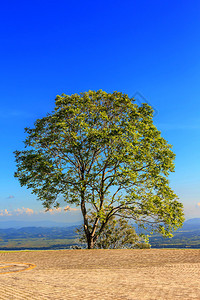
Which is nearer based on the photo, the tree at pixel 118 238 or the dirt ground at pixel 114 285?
the dirt ground at pixel 114 285

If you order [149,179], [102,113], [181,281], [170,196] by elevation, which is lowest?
[181,281]

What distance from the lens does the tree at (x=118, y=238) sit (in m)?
33.8

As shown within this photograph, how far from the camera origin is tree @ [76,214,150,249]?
33.8 m

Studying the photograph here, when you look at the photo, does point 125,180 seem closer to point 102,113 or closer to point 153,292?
point 102,113

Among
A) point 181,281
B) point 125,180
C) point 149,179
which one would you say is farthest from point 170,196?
point 181,281

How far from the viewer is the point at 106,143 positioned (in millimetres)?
23578

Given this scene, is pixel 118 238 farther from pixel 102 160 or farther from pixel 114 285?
pixel 114 285

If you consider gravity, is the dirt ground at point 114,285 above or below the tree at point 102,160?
below

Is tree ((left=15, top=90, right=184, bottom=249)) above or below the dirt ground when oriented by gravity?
above

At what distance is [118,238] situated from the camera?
34.7 metres

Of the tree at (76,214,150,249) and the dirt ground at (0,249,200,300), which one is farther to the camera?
the tree at (76,214,150,249)

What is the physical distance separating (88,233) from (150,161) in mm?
8590

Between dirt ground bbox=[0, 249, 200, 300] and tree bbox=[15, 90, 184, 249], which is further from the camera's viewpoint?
tree bbox=[15, 90, 184, 249]

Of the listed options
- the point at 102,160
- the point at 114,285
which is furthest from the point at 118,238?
the point at 114,285
